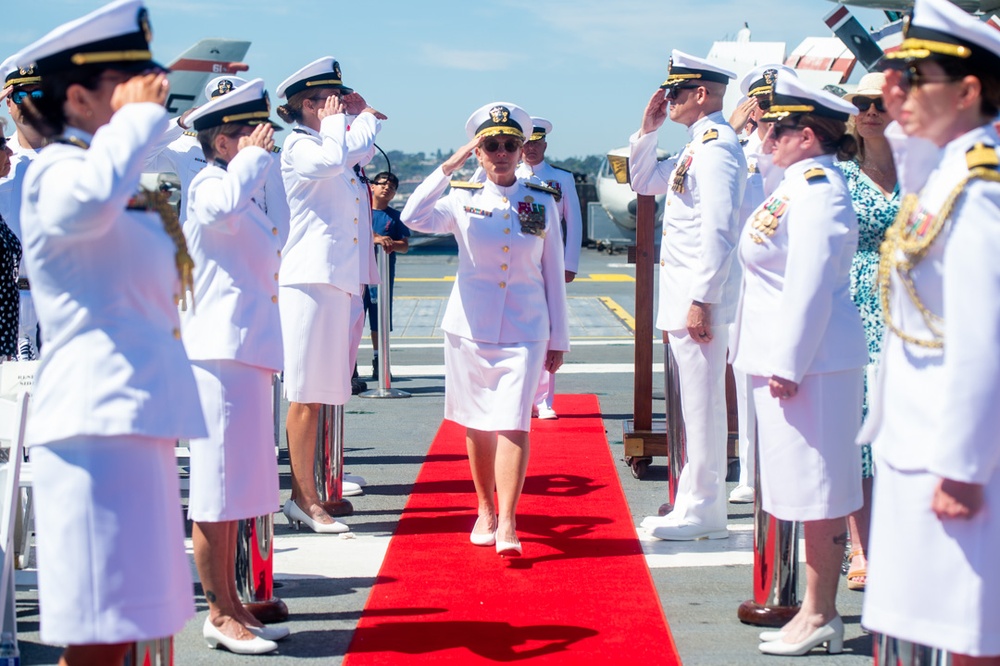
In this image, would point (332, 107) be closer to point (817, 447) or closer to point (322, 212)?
point (322, 212)

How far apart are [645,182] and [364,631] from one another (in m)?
3.06

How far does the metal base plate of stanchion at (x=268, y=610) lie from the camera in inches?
Result: 193

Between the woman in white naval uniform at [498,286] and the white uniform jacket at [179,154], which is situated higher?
the white uniform jacket at [179,154]

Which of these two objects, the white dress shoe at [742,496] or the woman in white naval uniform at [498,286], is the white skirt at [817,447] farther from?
the white dress shoe at [742,496]

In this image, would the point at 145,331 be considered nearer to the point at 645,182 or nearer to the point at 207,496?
the point at 207,496

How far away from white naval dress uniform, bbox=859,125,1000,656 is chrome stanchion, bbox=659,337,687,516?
337cm

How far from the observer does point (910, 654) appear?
3.20 metres

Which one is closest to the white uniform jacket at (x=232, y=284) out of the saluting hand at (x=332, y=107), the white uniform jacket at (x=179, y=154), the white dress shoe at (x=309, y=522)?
the saluting hand at (x=332, y=107)

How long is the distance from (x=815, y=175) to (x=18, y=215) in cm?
372

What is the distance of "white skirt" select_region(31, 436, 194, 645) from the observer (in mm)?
3012

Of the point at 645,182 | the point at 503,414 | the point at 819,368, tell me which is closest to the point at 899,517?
the point at 819,368

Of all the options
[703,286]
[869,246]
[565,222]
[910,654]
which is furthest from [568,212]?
[910,654]

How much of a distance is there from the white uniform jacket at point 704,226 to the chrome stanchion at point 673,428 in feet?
1.31

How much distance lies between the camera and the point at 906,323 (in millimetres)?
3023
